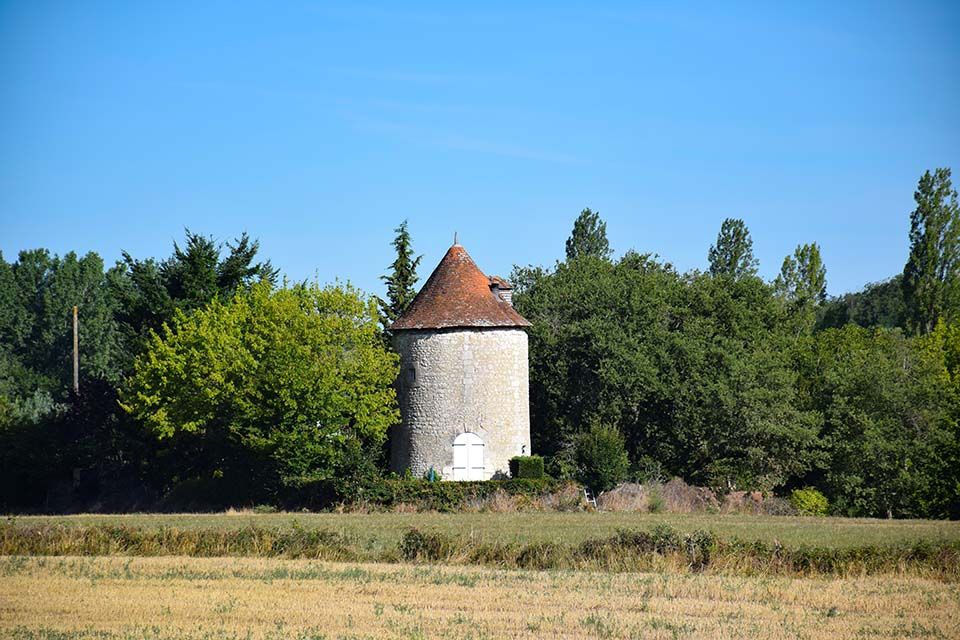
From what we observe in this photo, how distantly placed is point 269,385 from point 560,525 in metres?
12.9

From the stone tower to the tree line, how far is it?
1.15 metres

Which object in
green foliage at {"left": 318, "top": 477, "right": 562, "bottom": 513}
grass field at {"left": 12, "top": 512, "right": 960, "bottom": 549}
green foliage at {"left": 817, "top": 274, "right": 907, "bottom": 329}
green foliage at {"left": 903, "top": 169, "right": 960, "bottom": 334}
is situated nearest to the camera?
grass field at {"left": 12, "top": 512, "right": 960, "bottom": 549}

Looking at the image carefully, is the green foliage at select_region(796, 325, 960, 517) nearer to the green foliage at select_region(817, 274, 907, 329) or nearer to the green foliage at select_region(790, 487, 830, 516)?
the green foliage at select_region(790, 487, 830, 516)

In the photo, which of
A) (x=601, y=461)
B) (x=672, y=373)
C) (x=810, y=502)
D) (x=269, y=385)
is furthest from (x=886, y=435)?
(x=269, y=385)

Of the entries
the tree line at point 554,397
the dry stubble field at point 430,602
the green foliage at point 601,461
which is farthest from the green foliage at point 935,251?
the dry stubble field at point 430,602

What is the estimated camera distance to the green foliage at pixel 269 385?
41.9 metres

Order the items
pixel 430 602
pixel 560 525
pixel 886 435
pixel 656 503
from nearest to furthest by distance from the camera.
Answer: pixel 430 602, pixel 560 525, pixel 656 503, pixel 886 435

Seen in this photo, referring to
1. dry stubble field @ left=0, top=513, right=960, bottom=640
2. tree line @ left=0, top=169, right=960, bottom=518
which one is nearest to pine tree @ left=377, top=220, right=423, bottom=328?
tree line @ left=0, top=169, right=960, bottom=518

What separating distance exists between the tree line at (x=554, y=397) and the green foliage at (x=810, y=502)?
581 mm

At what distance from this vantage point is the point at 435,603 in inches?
773

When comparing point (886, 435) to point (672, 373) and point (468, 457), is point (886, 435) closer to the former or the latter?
point (672, 373)

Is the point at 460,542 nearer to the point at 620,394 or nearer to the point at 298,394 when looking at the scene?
the point at 298,394

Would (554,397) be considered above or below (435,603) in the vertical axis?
above

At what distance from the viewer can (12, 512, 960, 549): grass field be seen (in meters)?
30.2
